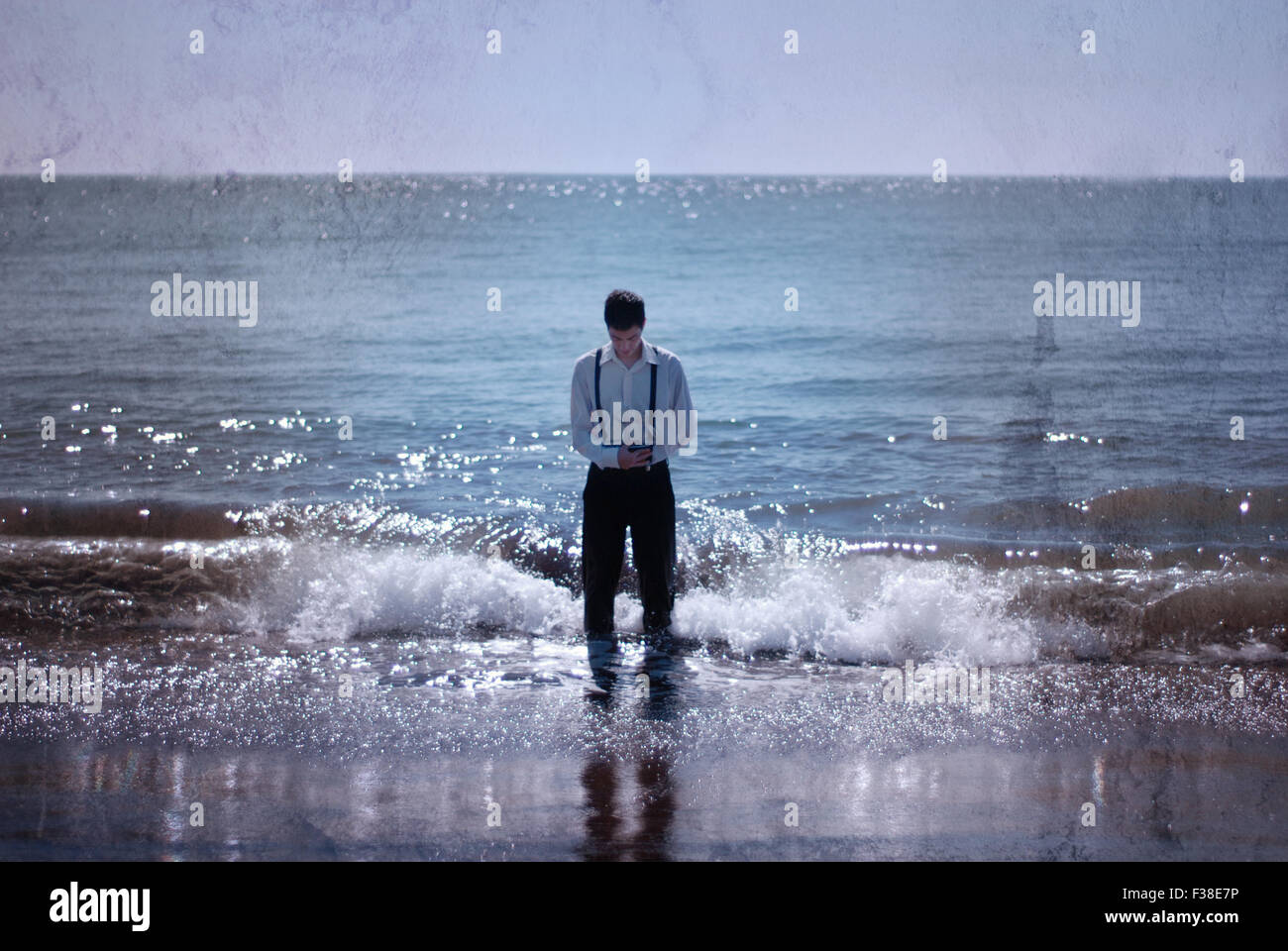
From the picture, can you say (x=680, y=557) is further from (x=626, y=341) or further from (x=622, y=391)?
(x=626, y=341)

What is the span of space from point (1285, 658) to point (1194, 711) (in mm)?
936

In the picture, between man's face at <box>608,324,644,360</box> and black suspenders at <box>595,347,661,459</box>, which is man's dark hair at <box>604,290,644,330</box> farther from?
black suspenders at <box>595,347,661,459</box>

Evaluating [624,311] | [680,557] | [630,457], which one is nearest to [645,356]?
[624,311]

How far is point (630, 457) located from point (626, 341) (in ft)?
1.52

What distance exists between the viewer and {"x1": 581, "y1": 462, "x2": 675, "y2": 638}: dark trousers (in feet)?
15.0

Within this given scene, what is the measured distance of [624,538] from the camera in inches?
186

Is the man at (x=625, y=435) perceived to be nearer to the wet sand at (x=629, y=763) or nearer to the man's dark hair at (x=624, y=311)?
the man's dark hair at (x=624, y=311)

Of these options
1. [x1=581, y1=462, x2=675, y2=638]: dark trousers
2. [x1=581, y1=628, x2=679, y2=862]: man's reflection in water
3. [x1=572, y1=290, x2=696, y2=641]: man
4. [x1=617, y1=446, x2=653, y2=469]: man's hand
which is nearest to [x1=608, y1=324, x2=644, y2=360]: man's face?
[x1=572, y1=290, x2=696, y2=641]: man

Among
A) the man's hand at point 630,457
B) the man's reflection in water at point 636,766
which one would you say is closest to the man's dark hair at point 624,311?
the man's hand at point 630,457

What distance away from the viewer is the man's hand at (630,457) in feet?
14.4

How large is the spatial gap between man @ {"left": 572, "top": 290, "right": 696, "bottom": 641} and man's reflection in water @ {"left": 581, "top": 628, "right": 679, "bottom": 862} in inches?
17.9

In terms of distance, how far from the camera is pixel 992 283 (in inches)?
787
